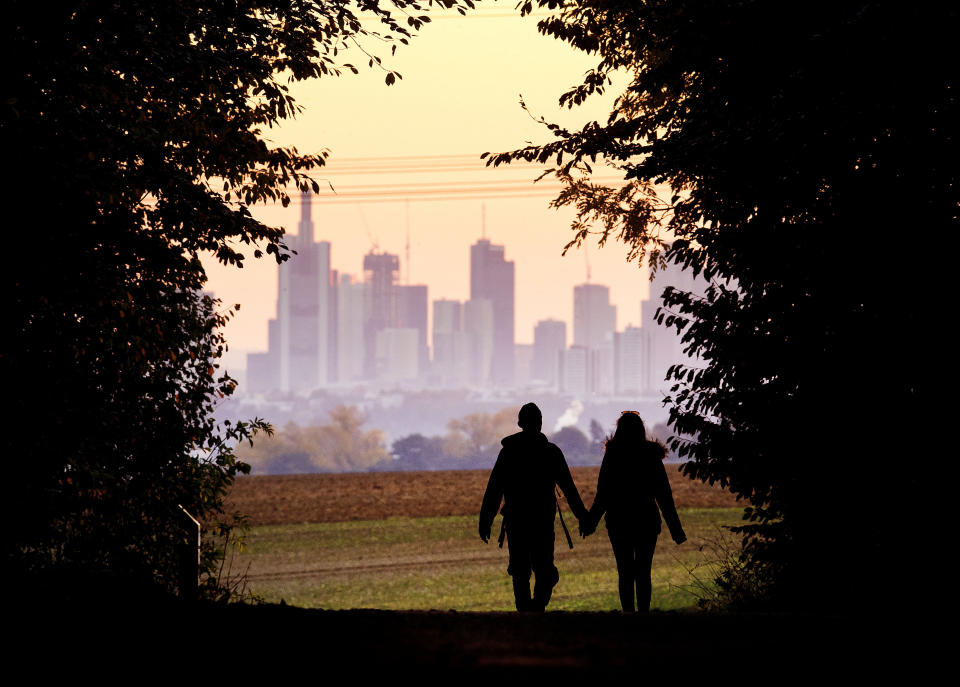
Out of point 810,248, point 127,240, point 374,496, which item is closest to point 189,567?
point 127,240

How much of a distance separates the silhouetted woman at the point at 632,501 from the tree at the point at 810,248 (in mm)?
736

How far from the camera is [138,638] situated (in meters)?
6.62

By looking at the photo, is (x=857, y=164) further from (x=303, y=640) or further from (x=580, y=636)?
(x=303, y=640)

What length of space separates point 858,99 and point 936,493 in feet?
11.6

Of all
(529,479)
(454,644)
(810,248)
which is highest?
(810,248)

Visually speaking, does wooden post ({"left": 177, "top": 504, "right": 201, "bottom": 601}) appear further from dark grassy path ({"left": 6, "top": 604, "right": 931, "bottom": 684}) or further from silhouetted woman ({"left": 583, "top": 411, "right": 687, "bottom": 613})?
silhouetted woman ({"left": 583, "top": 411, "right": 687, "bottom": 613})

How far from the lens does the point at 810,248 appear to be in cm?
1011

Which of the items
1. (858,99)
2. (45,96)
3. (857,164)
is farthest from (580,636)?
(45,96)

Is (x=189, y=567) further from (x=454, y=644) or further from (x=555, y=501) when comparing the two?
(x=454, y=644)

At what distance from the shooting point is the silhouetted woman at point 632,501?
10.4m

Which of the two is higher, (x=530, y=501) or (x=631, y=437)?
(x=631, y=437)

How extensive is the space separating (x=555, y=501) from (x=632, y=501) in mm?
982

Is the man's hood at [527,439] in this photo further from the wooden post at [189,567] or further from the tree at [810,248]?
the wooden post at [189,567]

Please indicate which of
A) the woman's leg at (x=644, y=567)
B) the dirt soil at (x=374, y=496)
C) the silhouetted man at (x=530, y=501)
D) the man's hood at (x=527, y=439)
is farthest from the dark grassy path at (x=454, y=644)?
the dirt soil at (x=374, y=496)
